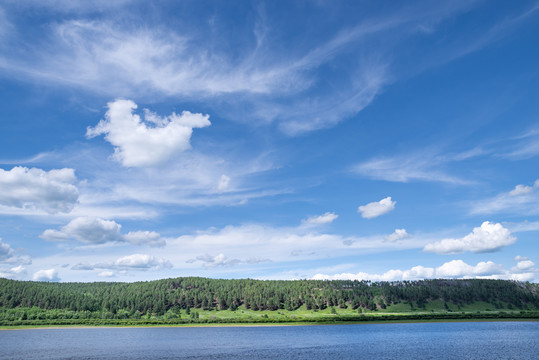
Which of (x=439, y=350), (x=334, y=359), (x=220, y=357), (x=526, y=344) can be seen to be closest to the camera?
(x=334, y=359)

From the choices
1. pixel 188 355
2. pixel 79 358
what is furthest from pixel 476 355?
pixel 79 358

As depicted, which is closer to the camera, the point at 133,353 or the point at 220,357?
the point at 220,357

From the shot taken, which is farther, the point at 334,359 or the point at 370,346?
the point at 370,346

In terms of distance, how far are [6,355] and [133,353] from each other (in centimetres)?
3304

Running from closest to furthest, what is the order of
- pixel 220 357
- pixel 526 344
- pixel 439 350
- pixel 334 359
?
pixel 334 359
pixel 220 357
pixel 439 350
pixel 526 344

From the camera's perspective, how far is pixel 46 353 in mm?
106625

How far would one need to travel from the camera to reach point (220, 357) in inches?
3799

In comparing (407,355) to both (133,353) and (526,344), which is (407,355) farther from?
(133,353)

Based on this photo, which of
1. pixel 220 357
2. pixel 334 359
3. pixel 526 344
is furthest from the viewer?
pixel 526 344

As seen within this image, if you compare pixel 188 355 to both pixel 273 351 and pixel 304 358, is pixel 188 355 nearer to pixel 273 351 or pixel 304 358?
pixel 273 351

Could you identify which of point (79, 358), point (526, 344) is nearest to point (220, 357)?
point (79, 358)

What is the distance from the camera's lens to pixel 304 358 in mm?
93062

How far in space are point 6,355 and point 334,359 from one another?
8719cm

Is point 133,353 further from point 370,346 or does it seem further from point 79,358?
point 370,346
